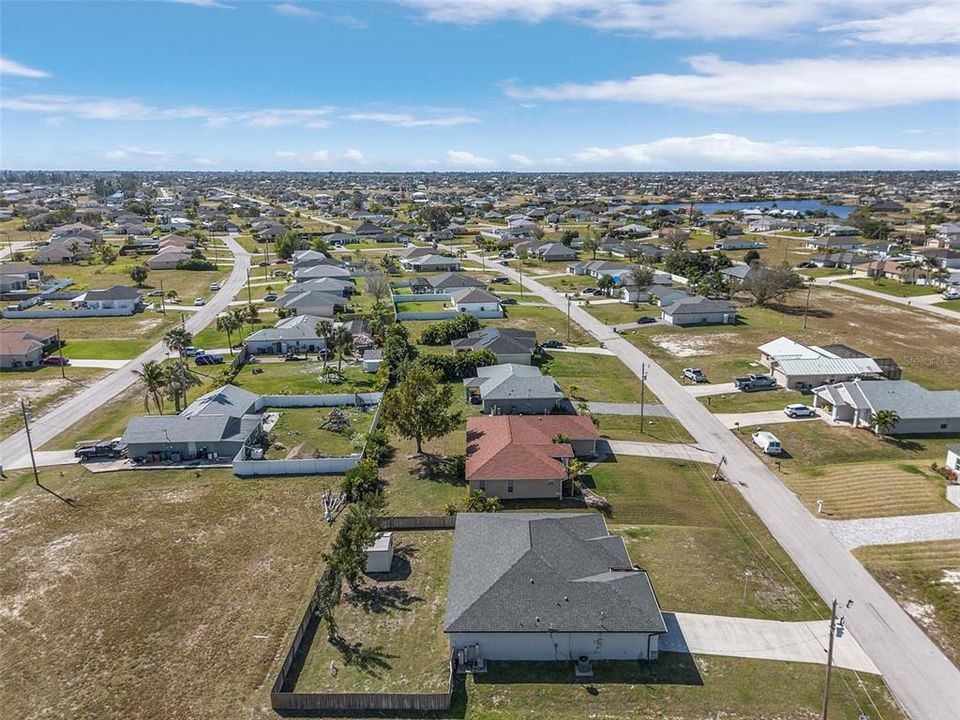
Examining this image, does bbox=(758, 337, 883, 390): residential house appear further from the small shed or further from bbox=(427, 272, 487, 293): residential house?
bbox=(427, 272, 487, 293): residential house

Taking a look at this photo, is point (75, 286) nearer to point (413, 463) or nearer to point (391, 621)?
point (413, 463)

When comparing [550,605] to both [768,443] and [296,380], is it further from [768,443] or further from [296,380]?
[296,380]

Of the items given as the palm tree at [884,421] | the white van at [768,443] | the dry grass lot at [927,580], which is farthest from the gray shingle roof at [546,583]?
the palm tree at [884,421]

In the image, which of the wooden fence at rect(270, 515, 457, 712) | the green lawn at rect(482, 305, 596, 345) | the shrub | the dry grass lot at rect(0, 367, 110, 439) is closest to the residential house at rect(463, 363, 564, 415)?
the shrub

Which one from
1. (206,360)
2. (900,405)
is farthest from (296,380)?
(900,405)

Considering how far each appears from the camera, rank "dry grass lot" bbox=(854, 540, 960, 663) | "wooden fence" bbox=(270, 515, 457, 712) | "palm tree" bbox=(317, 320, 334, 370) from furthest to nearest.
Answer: "palm tree" bbox=(317, 320, 334, 370) → "dry grass lot" bbox=(854, 540, 960, 663) → "wooden fence" bbox=(270, 515, 457, 712)

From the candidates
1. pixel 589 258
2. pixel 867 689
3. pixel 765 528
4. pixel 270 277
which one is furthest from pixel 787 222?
pixel 867 689
